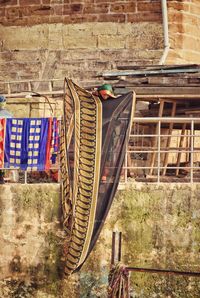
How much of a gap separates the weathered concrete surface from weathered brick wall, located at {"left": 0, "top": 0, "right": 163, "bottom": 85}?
5016 millimetres

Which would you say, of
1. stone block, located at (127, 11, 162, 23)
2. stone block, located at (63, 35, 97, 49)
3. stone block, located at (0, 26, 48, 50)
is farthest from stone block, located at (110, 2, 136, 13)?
stone block, located at (0, 26, 48, 50)

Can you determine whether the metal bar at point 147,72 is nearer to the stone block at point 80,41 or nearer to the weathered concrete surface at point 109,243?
the stone block at point 80,41

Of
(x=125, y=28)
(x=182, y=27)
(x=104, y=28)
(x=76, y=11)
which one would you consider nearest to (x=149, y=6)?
(x=125, y=28)

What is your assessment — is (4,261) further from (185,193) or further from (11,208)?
(185,193)

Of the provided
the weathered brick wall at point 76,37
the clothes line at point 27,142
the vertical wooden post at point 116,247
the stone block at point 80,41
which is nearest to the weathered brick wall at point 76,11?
the weathered brick wall at point 76,37

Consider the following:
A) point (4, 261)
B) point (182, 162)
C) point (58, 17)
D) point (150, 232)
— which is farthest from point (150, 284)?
point (58, 17)

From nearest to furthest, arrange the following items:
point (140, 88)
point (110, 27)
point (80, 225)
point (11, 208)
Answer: point (80, 225) → point (11, 208) → point (140, 88) → point (110, 27)

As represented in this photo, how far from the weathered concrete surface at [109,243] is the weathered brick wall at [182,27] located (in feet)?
18.5

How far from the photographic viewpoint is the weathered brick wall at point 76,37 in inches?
729

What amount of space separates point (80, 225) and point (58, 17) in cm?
709

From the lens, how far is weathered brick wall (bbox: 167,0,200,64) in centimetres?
→ 1852

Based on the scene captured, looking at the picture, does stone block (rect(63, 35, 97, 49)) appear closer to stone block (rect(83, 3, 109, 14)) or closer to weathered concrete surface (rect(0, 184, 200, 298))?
stone block (rect(83, 3, 109, 14))

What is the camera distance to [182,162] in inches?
762

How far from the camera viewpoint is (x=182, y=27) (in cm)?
1858
